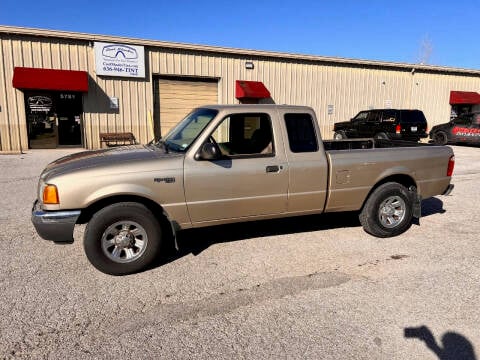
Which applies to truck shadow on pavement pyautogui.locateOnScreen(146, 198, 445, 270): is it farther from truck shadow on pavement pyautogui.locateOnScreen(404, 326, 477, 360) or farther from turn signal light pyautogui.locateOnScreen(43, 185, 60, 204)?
truck shadow on pavement pyautogui.locateOnScreen(404, 326, 477, 360)

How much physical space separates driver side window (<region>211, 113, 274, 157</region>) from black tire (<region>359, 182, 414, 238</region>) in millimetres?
1757

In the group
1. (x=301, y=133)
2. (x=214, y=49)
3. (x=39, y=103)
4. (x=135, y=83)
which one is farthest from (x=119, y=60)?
(x=301, y=133)

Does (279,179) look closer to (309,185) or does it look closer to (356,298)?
(309,185)

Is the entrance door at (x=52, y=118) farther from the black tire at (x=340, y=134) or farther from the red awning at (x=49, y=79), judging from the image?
the black tire at (x=340, y=134)

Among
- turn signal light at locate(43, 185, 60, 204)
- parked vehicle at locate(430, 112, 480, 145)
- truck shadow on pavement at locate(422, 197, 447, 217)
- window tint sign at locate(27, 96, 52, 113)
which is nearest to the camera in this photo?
turn signal light at locate(43, 185, 60, 204)

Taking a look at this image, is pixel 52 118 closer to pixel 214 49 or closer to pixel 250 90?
pixel 214 49

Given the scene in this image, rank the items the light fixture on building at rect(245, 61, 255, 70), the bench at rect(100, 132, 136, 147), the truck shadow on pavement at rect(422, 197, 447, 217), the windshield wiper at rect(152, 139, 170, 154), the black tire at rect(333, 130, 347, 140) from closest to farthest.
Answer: the windshield wiper at rect(152, 139, 170, 154) < the truck shadow on pavement at rect(422, 197, 447, 217) < the bench at rect(100, 132, 136, 147) < the light fixture on building at rect(245, 61, 255, 70) < the black tire at rect(333, 130, 347, 140)

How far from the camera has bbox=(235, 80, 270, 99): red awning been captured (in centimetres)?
1831

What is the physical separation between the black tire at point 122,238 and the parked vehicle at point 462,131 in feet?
60.8

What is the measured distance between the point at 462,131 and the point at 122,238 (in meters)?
18.9

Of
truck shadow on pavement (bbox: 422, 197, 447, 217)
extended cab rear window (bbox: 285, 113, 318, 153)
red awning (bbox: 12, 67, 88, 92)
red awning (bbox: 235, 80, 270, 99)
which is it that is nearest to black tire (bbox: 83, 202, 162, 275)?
extended cab rear window (bbox: 285, 113, 318, 153)

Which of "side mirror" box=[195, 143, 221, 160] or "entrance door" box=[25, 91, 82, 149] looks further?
"entrance door" box=[25, 91, 82, 149]

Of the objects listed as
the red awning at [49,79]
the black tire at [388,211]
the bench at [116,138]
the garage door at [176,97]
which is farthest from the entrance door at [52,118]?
the black tire at [388,211]

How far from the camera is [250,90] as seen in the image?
60.7 ft
